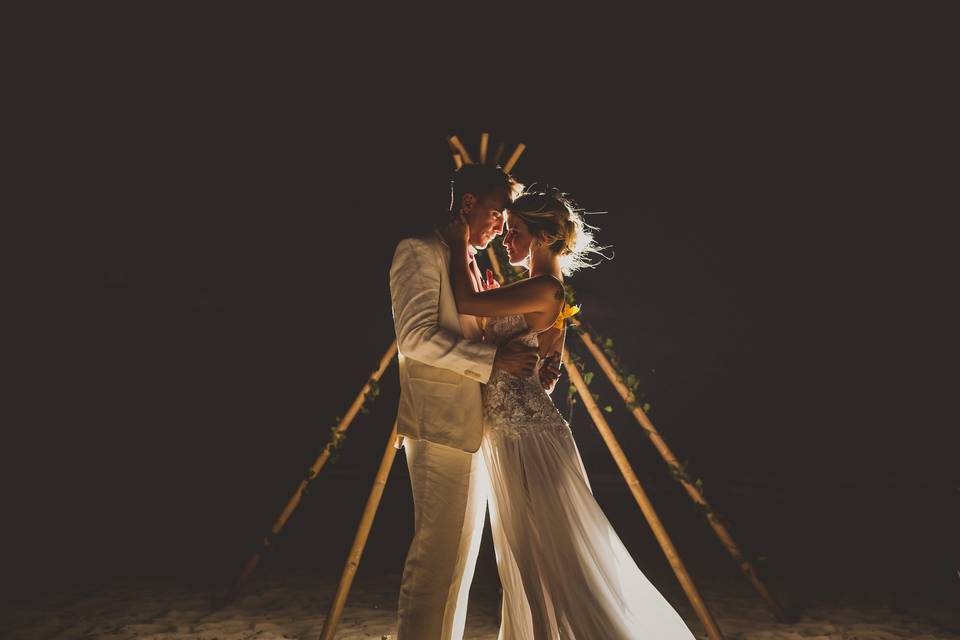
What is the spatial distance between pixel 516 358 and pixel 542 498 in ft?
1.60

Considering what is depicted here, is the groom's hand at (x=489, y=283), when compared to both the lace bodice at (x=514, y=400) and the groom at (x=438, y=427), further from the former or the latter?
the groom at (x=438, y=427)

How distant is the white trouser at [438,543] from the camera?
2.35 metres

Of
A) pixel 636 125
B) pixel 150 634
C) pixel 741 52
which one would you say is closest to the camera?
pixel 150 634

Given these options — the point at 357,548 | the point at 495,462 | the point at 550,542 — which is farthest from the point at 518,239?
the point at 357,548

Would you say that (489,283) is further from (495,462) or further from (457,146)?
(495,462)

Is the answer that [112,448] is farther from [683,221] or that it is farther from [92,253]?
[683,221]

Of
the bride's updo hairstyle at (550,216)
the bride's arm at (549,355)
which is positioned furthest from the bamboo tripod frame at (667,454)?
the bride's updo hairstyle at (550,216)

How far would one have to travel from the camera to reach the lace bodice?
2.49 metres

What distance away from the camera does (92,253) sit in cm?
959

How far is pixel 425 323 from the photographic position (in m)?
2.34

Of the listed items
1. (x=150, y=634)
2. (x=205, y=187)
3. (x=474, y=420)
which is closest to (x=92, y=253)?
(x=205, y=187)

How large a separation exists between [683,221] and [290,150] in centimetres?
567

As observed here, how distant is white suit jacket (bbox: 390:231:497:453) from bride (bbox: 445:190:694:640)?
79 mm

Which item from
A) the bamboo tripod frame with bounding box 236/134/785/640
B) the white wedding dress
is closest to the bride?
the white wedding dress
